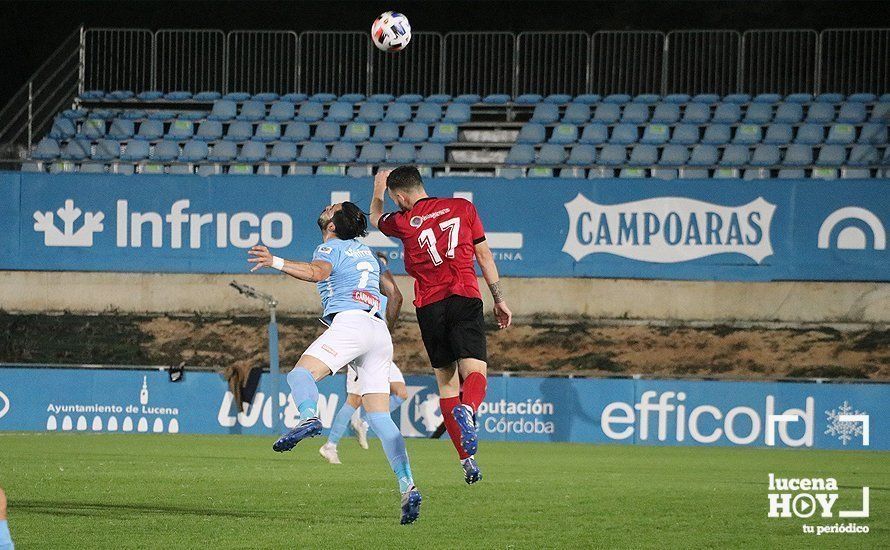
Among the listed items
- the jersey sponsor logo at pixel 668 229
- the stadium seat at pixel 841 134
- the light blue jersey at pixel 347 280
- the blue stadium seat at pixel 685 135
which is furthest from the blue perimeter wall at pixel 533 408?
the light blue jersey at pixel 347 280

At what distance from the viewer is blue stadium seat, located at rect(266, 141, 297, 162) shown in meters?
26.4

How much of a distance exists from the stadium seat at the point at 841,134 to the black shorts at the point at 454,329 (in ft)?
55.9

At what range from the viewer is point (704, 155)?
25.3 m

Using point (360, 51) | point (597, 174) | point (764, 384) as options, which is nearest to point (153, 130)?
point (360, 51)

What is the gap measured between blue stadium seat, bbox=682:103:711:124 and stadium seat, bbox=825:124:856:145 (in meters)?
2.31

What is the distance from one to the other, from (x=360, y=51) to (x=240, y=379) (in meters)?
8.89

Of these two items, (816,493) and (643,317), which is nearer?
(816,493)

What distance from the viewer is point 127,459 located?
49.5 ft

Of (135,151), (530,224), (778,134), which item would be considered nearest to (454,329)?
(530,224)

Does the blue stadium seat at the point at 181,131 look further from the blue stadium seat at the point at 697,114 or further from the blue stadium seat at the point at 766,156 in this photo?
the blue stadium seat at the point at 766,156

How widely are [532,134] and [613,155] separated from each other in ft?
6.16

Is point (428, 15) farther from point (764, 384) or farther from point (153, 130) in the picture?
point (764, 384)

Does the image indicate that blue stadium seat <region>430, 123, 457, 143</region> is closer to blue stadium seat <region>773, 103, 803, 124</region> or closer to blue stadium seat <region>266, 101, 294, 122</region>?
blue stadium seat <region>266, 101, 294, 122</region>

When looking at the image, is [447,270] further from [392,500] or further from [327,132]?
[327,132]
